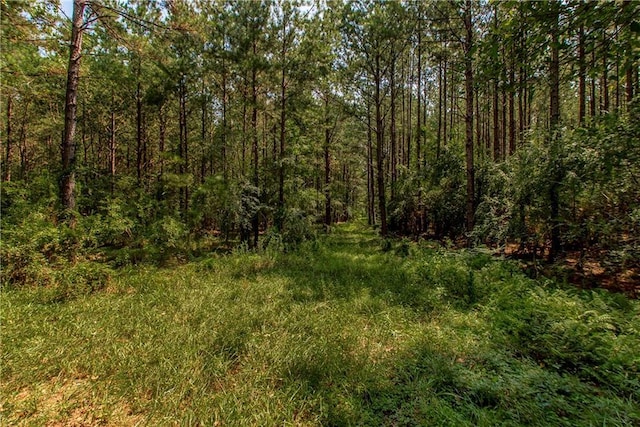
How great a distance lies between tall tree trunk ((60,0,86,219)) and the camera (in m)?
5.16

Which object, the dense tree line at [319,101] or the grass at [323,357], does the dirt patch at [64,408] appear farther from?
the dense tree line at [319,101]

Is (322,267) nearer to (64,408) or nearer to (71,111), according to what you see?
(64,408)

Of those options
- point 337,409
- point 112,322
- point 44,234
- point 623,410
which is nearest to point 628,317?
point 623,410

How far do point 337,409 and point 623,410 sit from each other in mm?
→ 2118

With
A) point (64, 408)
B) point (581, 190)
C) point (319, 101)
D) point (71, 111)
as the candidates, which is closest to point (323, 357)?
point (64, 408)

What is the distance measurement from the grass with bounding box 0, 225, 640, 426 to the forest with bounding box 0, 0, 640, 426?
23mm

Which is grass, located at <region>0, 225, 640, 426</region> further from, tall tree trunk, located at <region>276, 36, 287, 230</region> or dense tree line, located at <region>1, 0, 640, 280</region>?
tall tree trunk, located at <region>276, 36, 287, 230</region>

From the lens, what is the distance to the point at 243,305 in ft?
13.8

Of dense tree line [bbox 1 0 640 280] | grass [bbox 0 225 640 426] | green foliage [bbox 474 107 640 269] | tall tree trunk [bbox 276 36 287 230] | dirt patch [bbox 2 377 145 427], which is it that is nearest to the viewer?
dirt patch [bbox 2 377 145 427]

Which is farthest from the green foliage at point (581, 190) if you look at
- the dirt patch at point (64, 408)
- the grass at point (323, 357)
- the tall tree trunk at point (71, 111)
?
the tall tree trunk at point (71, 111)

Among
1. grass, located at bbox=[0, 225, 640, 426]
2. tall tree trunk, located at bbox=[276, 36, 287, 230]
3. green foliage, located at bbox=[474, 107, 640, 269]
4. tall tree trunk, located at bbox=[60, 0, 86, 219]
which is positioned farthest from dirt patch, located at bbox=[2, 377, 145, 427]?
tall tree trunk, located at bbox=[276, 36, 287, 230]

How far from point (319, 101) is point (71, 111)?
10.8m

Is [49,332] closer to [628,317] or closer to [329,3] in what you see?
[628,317]

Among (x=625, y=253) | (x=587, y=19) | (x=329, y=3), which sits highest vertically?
(x=329, y=3)
